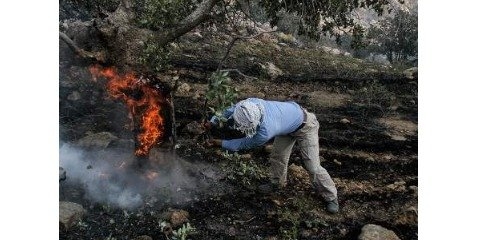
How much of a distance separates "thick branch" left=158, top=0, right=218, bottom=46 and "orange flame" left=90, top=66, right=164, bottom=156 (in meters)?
0.48

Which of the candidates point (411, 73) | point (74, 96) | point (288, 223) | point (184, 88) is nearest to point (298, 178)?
point (288, 223)

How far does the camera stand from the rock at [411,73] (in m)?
4.42

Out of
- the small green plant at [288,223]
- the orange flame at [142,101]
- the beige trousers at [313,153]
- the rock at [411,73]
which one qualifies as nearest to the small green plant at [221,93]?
the orange flame at [142,101]

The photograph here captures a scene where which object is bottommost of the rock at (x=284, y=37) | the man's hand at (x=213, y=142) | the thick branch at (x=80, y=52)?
the man's hand at (x=213, y=142)

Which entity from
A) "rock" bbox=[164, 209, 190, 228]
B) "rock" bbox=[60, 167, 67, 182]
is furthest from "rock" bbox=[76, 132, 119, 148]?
"rock" bbox=[164, 209, 190, 228]

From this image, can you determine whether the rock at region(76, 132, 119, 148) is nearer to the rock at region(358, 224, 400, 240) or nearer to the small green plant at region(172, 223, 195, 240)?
the small green plant at region(172, 223, 195, 240)

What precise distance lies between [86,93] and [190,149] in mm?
1100

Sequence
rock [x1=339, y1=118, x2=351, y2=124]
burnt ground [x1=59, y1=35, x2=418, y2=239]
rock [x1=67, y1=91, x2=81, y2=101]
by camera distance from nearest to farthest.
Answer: burnt ground [x1=59, y1=35, x2=418, y2=239]
rock [x1=67, y1=91, x2=81, y2=101]
rock [x1=339, y1=118, x2=351, y2=124]

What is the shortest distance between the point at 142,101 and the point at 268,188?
1.37 m

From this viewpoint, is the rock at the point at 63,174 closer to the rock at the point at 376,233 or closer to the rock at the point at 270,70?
the rock at the point at 270,70

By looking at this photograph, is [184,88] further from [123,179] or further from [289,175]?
[289,175]

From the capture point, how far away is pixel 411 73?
4441 millimetres

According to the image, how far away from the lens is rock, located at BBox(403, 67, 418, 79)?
14.5ft

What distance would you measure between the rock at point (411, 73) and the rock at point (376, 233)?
4.48ft
